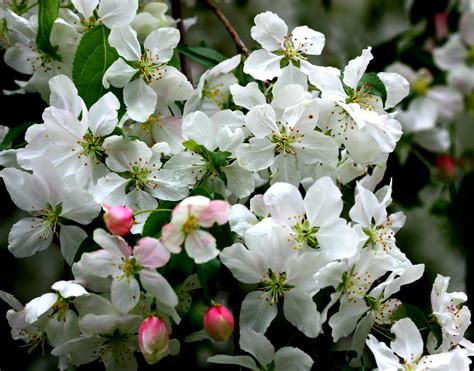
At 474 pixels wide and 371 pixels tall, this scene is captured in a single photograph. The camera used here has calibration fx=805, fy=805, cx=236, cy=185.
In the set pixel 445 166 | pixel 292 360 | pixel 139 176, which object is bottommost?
pixel 445 166

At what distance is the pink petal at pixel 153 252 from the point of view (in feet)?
2.28

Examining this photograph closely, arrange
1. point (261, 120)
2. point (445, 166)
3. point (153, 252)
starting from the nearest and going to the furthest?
point (153, 252), point (261, 120), point (445, 166)

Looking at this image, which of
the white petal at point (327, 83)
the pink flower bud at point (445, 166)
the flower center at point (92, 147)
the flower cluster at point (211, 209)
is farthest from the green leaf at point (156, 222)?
the pink flower bud at point (445, 166)

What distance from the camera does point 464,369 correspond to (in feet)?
2.46

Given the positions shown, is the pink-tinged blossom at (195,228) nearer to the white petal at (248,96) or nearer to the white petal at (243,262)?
the white petal at (243,262)

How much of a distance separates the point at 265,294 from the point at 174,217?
0.46 feet

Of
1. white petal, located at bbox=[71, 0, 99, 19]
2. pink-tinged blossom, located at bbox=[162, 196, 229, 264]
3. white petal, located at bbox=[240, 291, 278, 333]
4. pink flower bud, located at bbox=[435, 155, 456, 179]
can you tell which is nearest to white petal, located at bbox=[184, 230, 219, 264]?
pink-tinged blossom, located at bbox=[162, 196, 229, 264]

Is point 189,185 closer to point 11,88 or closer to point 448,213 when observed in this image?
point 11,88

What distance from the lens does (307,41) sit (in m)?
0.86

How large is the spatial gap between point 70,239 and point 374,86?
35 centimetres

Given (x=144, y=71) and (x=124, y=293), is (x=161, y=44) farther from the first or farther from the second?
(x=124, y=293)

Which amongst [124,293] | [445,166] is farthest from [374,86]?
[445,166]

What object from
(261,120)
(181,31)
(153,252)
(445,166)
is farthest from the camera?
(445,166)

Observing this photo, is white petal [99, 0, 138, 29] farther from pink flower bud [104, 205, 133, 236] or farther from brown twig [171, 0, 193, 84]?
pink flower bud [104, 205, 133, 236]
